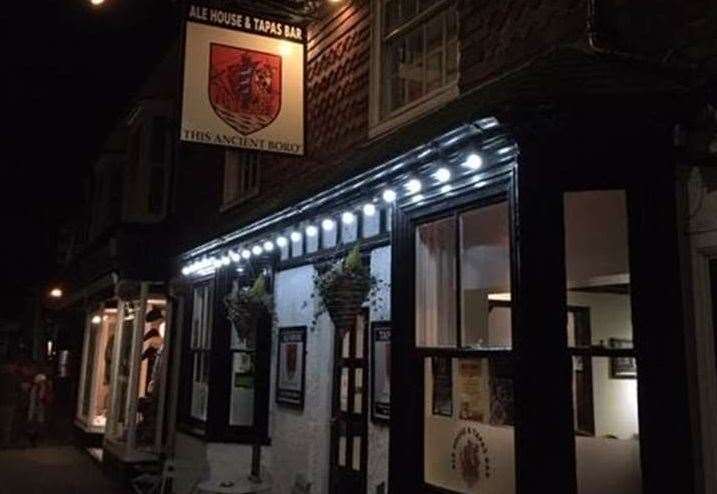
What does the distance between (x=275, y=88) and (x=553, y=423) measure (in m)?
4.72

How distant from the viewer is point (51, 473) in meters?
13.9

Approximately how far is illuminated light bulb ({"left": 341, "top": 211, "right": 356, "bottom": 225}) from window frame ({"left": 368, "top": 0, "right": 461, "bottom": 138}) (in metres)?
1.02

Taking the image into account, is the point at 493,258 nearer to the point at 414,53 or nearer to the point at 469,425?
the point at 469,425

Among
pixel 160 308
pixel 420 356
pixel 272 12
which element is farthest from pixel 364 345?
pixel 160 308

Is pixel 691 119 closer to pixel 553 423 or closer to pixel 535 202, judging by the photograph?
pixel 535 202

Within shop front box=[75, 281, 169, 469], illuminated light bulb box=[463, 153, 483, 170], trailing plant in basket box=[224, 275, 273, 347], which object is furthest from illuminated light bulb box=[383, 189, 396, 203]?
shop front box=[75, 281, 169, 469]

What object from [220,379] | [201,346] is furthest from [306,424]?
[201,346]

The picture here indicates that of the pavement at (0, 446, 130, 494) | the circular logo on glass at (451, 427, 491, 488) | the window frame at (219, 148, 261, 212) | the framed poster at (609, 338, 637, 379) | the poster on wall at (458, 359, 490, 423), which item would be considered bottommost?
the pavement at (0, 446, 130, 494)

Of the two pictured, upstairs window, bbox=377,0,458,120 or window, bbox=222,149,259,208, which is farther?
window, bbox=222,149,259,208

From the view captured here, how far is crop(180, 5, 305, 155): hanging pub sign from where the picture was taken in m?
7.09

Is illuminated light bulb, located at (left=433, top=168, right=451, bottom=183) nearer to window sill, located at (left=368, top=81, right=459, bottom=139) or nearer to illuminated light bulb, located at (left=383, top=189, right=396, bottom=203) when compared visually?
illuminated light bulb, located at (left=383, top=189, right=396, bottom=203)

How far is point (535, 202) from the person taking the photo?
4.52 metres

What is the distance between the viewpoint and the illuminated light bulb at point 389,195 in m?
6.10

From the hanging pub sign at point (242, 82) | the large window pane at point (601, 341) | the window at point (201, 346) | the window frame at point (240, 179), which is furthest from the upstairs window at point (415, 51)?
the window at point (201, 346)
